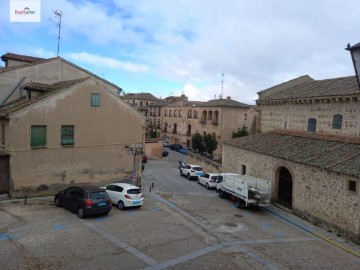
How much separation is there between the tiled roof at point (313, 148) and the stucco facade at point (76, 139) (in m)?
10.2

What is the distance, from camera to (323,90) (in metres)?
25.1

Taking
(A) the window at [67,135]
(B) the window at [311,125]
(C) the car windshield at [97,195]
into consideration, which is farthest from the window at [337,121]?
(A) the window at [67,135]

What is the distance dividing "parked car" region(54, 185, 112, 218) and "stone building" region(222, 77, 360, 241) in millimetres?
11921

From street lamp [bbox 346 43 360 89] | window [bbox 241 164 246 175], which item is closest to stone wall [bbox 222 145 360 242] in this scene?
window [bbox 241 164 246 175]

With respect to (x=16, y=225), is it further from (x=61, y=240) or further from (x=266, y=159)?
(x=266, y=159)

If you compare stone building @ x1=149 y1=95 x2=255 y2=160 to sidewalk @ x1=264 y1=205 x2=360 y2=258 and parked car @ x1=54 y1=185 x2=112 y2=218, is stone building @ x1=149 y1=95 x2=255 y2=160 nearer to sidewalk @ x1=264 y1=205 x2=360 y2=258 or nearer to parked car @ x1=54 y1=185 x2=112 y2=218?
sidewalk @ x1=264 y1=205 x2=360 y2=258

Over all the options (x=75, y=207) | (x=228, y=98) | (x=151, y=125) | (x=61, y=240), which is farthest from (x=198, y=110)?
(x=61, y=240)

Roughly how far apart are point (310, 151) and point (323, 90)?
6196 mm

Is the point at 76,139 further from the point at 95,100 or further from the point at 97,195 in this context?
the point at 97,195

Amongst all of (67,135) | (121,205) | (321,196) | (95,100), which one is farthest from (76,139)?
(321,196)

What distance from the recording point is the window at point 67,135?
71.8 ft

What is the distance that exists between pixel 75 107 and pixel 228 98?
40.2 meters

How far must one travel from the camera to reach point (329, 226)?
18.0 meters

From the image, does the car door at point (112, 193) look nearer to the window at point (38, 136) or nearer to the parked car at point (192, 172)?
the window at point (38, 136)
